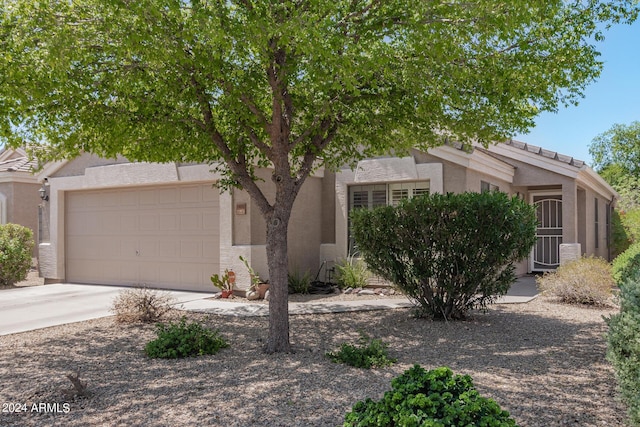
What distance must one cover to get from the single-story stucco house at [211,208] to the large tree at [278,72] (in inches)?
155

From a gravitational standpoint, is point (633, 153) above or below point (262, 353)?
above

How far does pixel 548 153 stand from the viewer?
14180 millimetres

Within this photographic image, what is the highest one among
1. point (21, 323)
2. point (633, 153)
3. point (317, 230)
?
point (633, 153)

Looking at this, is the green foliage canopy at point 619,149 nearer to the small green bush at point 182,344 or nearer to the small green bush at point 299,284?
the small green bush at point 299,284

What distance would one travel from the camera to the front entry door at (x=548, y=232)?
1572cm

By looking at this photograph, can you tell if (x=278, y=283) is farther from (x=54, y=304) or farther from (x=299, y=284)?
(x=54, y=304)

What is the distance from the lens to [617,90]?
120 feet

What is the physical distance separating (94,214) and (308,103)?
9157 mm

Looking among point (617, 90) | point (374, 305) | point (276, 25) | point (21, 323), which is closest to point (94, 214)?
point (21, 323)

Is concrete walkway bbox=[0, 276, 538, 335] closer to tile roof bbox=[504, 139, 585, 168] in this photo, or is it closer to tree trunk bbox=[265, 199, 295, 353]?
tree trunk bbox=[265, 199, 295, 353]

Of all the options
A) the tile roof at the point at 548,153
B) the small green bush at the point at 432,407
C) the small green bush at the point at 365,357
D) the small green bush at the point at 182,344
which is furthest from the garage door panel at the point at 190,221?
the small green bush at the point at 432,407

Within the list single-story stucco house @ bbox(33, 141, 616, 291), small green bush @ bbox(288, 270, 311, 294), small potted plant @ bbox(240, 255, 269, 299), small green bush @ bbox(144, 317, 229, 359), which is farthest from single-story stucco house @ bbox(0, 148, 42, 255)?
small green bush @ bbox(144, 317, 229, 359)

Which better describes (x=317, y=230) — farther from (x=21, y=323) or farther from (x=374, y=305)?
(x=21, y=323)

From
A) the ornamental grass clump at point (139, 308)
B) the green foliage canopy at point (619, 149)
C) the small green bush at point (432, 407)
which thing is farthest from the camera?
the green foliage canopy at point (619, 149)
